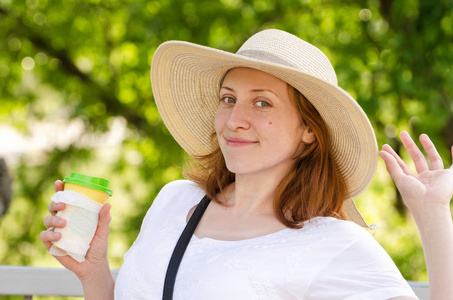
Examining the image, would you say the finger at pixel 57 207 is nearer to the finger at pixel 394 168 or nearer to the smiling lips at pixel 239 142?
the smiling lips at pixel 239 142

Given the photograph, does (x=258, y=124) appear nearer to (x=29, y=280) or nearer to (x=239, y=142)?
(x=239, y=142)

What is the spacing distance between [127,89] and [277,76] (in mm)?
3030

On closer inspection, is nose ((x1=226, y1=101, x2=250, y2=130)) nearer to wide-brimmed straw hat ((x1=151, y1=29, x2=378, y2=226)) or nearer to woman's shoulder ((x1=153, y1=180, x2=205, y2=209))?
wide-brimmed straw hat ((x1=151, y1=29, x2=378, y2=226))

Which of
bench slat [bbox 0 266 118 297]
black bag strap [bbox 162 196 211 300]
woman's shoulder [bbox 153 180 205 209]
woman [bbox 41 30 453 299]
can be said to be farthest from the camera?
bench slat [bbox 0 266 118 297]

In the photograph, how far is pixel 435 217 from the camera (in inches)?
45.3

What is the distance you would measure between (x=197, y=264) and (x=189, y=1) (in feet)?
8.57

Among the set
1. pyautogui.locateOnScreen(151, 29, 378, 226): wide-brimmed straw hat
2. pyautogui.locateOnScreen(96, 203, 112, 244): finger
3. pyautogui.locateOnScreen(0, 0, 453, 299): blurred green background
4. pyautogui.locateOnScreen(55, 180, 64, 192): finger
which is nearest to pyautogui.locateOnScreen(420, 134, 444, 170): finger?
pyautogui.locateOnScreen(151, 29, 378, 226): wide-brimmed straw hat

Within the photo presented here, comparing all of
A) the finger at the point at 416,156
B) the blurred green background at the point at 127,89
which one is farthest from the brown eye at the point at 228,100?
the blurred green background at the point at 127,89

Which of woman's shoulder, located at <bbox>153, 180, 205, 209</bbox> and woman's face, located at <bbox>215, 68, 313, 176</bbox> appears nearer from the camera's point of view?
woman's face, located at <bbox>215, 68, 313, 176</bbox>

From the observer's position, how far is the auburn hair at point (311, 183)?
1.42 metres

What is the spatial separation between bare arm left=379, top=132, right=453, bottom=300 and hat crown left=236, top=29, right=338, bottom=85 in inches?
12.0

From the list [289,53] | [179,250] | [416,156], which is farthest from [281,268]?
[289,53]

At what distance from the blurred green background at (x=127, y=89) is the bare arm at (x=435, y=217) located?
2.06 meters

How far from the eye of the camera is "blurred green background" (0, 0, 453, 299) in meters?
3.64
